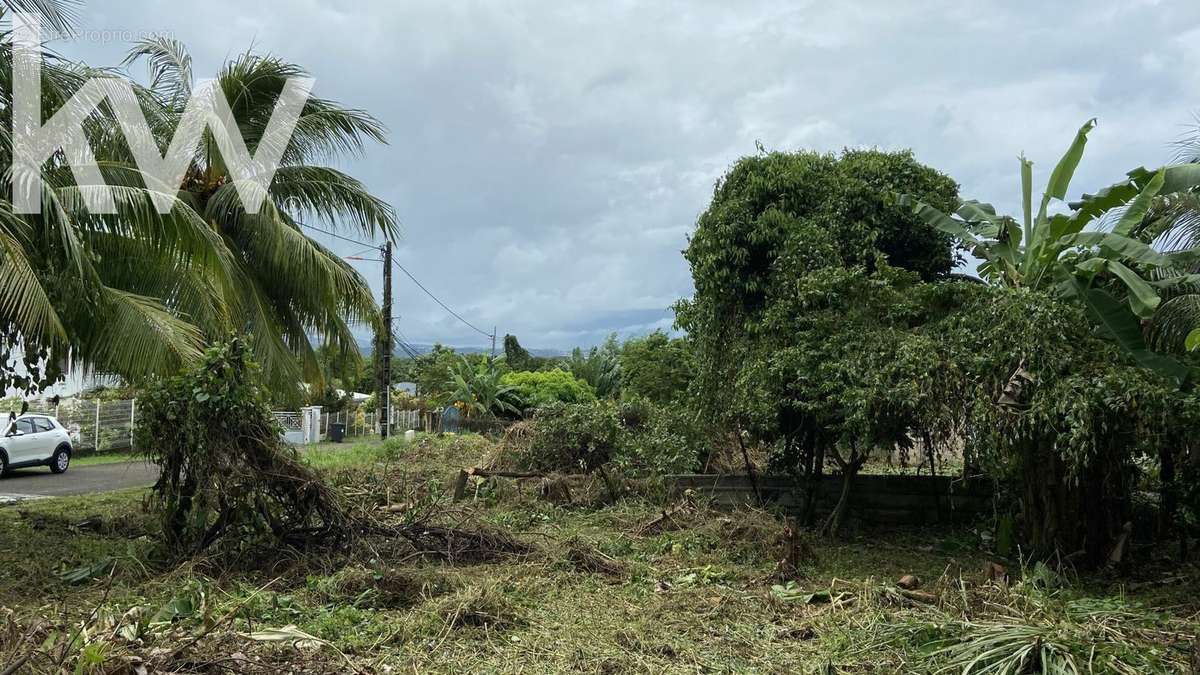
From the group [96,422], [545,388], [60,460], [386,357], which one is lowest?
[60,460]

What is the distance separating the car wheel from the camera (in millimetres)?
17266

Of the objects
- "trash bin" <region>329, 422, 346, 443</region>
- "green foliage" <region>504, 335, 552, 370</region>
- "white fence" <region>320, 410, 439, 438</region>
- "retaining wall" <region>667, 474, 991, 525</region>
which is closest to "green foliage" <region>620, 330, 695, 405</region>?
"retaining wall" <region>667, 474, 991, 525</region>

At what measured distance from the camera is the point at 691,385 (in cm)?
1065

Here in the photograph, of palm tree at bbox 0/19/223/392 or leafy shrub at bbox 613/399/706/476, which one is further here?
leafy shrub at bbox 613/399/706/476

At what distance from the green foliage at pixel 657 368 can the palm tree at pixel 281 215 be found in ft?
19.6

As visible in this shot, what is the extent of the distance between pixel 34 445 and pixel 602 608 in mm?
14881

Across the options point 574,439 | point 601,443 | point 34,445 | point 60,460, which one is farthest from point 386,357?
point 601,443

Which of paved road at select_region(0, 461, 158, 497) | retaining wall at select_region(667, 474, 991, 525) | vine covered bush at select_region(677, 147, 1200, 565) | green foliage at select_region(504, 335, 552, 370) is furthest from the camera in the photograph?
green foliage at select_region(504, 335, 552, 370)

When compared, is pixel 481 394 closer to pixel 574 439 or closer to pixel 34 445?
pixel 34 445

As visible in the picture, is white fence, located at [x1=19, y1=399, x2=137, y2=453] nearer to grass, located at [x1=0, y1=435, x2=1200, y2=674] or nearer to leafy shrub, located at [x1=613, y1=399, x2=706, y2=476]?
grass, located at [x1=0, y1=435, x2=1200, y2=674]

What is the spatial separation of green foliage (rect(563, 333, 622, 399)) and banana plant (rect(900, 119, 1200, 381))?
85.2 ft

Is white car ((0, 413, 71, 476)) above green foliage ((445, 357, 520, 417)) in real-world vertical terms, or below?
below

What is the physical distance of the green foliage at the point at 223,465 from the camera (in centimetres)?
753

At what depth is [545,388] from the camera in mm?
33406
